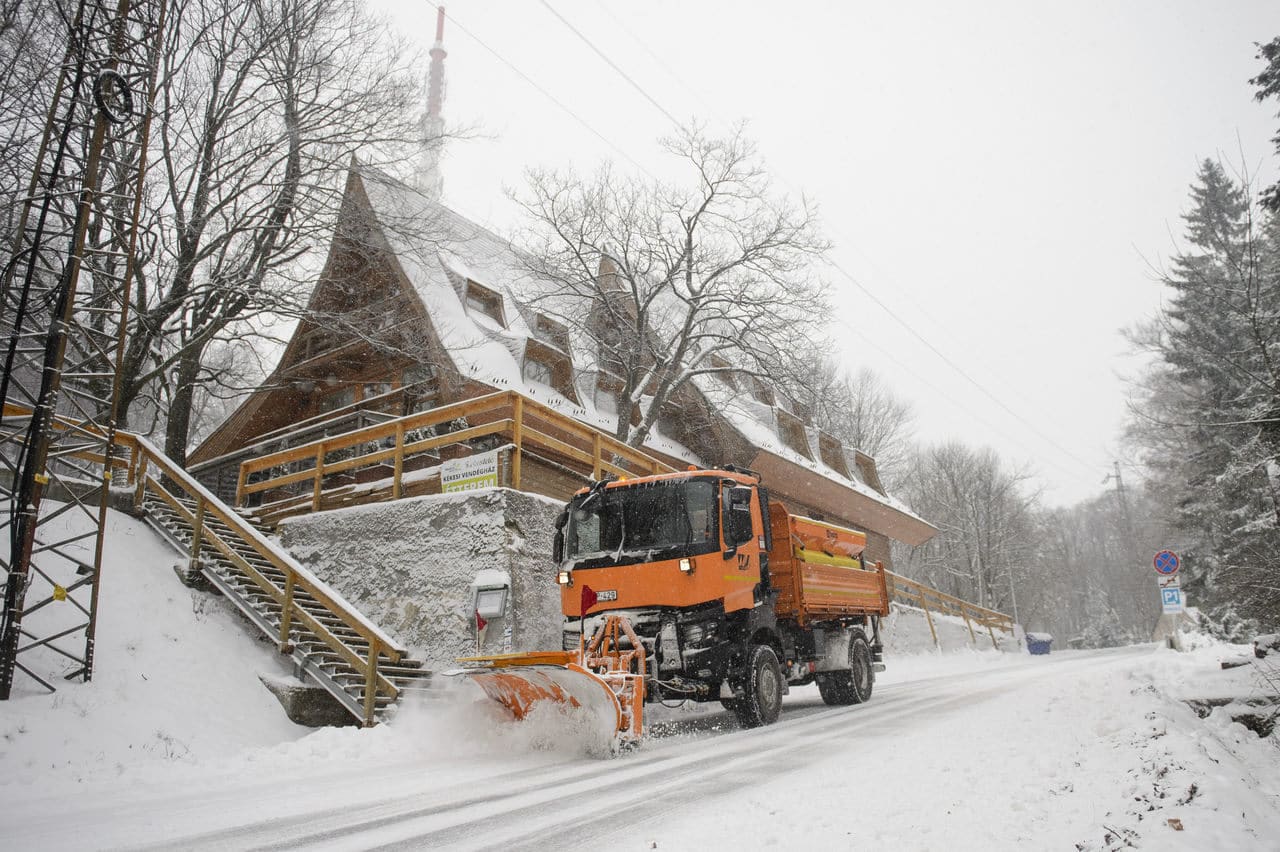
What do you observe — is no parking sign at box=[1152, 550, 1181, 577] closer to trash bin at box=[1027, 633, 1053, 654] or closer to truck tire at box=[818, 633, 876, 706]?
truck tire at box=[818, 633, 876, 706]

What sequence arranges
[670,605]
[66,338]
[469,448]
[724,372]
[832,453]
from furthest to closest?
1. [832,453]
2. [724,372]
3. [469,448]
4. [66,338]
5. [670,605]

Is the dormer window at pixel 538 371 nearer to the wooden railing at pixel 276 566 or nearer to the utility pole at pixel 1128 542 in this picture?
the wooden railing at pixel 276 566

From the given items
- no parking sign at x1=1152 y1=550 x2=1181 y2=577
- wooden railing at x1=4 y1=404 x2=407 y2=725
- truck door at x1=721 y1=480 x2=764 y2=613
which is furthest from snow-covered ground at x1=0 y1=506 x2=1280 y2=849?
no parking sign at x1=1152 y1=550 x2=1181 y2=577

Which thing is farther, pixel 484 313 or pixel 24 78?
pixel 484 313

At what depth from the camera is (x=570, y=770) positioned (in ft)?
21.3

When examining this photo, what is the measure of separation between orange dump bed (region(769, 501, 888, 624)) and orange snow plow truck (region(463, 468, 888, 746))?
0.02 meters

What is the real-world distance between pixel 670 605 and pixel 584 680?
1625mm

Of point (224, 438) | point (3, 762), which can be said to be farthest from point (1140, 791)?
point (224, 438)

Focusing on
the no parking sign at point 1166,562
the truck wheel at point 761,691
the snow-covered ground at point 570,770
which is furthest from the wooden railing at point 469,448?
the no parking sign at point 1166,562

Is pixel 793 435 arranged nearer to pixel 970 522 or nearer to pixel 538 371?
pixel 538 371

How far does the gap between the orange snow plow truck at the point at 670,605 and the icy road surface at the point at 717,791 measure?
1.70 ft

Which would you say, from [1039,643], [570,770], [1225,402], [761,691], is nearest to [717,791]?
[570,770]

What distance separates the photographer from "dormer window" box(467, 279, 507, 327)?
19.7m

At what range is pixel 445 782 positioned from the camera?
6.21m
